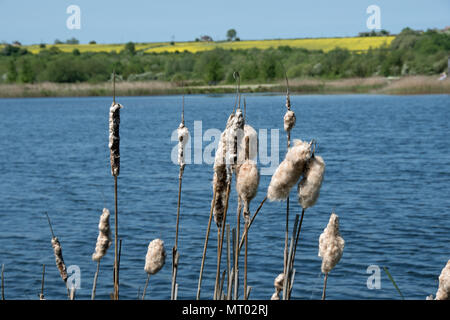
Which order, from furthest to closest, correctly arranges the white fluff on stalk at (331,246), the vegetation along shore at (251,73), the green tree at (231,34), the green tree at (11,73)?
1. the green tree at (231,34)
2. the green tree at (11,73)
3. the vegetation along shore at (251,73)
4. the white fluff on stalk at (331,246)

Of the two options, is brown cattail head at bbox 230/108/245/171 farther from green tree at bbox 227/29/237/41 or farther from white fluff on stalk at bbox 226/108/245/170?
green tree at bbox 227/29/237/41

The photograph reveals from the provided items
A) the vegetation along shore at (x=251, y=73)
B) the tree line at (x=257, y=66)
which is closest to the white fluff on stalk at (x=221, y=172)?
the vegetation along shore at (x=251, y=73)

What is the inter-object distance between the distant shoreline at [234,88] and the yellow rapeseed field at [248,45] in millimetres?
34362

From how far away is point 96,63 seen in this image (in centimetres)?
7744

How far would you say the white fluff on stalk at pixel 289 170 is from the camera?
2207mm

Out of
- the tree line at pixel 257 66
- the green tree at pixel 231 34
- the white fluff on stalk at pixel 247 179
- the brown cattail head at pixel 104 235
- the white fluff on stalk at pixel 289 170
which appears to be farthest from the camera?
the green tree at pixel 231 34

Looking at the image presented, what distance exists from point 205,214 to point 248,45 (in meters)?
101

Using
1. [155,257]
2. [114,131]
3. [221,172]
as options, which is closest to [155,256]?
[155,257]

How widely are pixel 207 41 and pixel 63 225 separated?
116533 millimetres

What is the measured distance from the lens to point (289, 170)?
223cm

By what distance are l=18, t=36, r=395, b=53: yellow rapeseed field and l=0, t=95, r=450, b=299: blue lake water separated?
7604 centimetres

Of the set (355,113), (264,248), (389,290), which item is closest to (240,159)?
(389,290)

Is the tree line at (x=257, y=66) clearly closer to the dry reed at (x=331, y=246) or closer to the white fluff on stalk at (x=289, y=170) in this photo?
the dry reed at (x=331, y=246)
